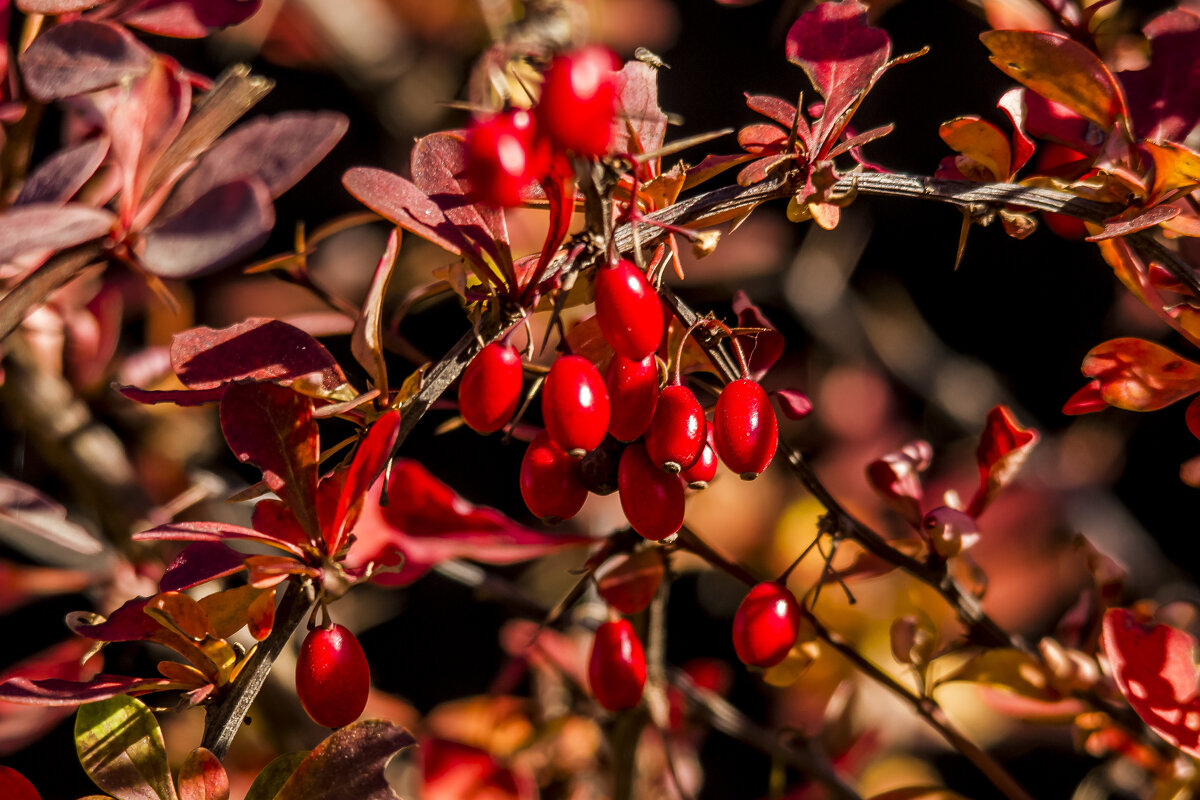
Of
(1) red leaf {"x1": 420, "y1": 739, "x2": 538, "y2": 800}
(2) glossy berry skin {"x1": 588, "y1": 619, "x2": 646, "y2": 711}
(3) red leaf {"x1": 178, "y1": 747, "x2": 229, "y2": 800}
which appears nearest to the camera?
(3) red leaf {"x1": 178, "y1": 747, "x2": 229, "y2": 800}

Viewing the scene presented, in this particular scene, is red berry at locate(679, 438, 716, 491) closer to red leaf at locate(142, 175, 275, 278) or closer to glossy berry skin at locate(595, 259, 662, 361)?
glossy berry skin at locate(595, 259, 662, 361)

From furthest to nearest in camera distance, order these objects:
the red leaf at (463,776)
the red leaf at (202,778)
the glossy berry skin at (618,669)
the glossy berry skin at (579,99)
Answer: the red leaf at (463,776) < the glossy berry skin at (618,669) < the red leaf at (202,778) < the glossy berry skin at (579,99)

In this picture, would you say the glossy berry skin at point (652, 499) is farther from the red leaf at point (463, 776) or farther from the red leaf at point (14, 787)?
the red leaf at point (463, 776)

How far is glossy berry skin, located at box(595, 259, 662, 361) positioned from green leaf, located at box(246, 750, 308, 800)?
9.8 inches

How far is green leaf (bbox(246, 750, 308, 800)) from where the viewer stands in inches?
17.1

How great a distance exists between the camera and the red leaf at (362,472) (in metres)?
0.39

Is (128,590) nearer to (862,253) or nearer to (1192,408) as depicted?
(1192,408)

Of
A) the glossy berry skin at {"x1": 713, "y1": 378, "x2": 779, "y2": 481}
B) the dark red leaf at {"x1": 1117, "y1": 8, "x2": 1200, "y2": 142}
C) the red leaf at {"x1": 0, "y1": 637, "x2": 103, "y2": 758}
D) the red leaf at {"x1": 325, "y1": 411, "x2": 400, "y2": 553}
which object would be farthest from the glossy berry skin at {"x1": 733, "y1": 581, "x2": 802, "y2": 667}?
the red leaf at {"x1": 0, "y1": 637, "x2": 103, "y2": 758}

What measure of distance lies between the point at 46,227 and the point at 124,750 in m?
0.24

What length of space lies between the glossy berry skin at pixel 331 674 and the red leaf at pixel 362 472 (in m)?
0.04

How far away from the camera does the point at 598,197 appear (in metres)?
0.36

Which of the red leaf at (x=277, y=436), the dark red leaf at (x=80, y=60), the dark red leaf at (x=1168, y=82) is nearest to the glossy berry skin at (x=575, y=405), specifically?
the red leaf at (x=277, y=436)

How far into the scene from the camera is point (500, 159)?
32cm

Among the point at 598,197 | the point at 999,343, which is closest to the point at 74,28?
the point at 598,197
